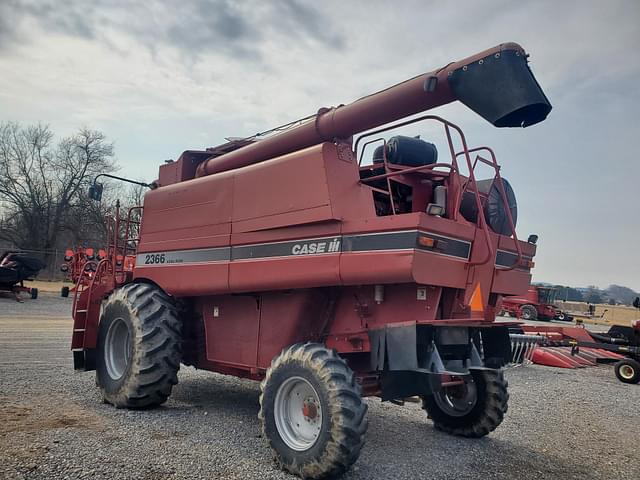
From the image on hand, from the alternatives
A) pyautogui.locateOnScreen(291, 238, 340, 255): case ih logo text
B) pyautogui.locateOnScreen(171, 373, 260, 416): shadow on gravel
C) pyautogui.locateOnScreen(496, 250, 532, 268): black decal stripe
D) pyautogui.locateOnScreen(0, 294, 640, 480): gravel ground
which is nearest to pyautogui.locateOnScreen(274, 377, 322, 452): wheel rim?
pyautogui.locateOnScreen(0, 294, 640, 480): gravel ground

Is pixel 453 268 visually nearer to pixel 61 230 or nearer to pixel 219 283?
pixel 219 283

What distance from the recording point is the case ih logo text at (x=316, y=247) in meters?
4.90

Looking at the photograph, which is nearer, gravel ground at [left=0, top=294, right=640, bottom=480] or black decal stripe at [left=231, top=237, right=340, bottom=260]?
gravel ground at [left=0, top=294, right=640, bottom=480]

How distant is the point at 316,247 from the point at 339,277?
16.1 inches

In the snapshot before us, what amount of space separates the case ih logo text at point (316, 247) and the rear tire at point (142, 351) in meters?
2.17

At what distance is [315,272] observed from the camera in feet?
16.4

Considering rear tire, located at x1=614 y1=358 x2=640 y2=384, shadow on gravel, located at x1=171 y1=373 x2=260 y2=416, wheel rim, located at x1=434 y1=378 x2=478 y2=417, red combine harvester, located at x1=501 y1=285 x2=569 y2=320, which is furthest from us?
red combine harvester, located at x1=501 y1=285 x2=569 y2=320

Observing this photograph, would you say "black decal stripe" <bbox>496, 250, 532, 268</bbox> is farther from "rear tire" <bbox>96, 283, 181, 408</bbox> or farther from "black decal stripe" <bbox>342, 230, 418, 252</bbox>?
"rear tire" <bbox>96, 283, 181, 408</bbox>

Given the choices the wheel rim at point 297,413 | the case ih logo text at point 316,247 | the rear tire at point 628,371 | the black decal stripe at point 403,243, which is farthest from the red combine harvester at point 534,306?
the wheel rim at point 297,413

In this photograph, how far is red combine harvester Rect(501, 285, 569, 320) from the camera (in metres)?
31.5

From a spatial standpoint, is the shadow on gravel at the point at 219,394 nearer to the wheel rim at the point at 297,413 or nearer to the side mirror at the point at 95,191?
the wheel rim at the point at 297,413

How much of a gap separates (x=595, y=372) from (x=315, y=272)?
1070cm

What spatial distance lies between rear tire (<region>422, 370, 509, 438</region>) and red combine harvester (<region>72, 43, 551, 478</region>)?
0.02 meters

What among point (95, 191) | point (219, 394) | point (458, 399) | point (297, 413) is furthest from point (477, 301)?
point (95, 191)
